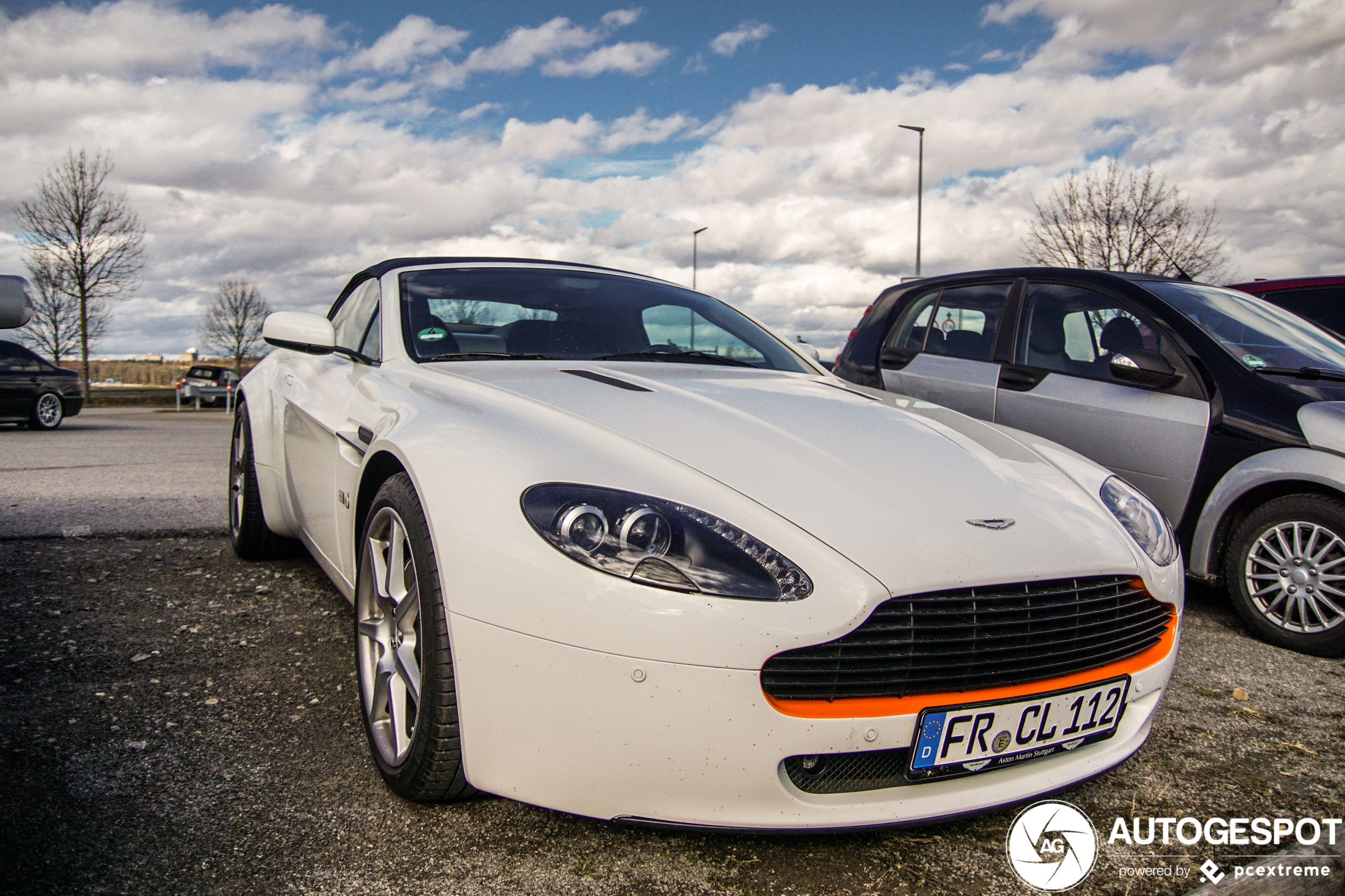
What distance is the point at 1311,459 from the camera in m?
3.44

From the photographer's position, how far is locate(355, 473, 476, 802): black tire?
1.86 metres

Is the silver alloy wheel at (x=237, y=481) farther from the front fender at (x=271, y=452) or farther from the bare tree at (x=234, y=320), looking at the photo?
the bare tree at (x=234, y=320)

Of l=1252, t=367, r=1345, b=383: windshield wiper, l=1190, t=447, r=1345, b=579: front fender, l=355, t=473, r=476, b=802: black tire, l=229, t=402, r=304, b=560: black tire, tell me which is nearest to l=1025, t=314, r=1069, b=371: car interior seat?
l=1252, t=367, r=1345, b=383: windshield wiper

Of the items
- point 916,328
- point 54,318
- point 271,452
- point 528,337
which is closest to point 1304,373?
point 916,328

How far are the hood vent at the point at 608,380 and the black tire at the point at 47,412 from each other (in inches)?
568

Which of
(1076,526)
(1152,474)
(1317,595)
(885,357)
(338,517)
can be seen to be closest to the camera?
(1076,526)

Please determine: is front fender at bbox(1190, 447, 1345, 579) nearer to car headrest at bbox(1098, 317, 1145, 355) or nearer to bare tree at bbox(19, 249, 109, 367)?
car headrest at bbox(1098, 317, 1145, 355)

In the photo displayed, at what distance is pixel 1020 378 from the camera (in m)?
4.43

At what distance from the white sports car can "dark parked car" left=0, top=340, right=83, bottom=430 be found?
1416 centimetres

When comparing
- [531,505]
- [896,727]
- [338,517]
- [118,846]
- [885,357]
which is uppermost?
[885,357]

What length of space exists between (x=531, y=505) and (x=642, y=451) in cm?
28

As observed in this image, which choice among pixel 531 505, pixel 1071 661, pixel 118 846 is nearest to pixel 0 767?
pixel 118 846

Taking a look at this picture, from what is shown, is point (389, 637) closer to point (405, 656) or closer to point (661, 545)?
point (405, 656)

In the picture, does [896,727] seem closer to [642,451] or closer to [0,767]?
[642,451]
